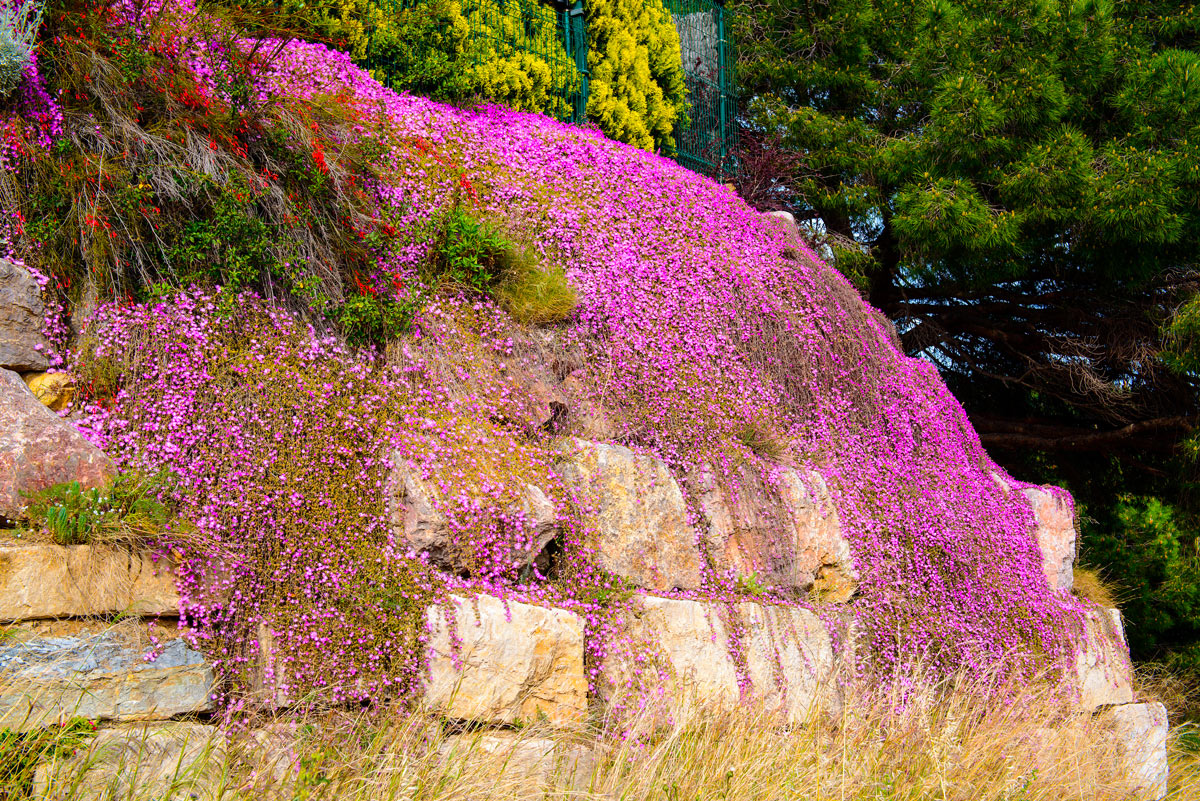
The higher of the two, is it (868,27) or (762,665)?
(868,27)

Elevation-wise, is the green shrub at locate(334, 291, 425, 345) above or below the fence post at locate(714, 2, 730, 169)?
below

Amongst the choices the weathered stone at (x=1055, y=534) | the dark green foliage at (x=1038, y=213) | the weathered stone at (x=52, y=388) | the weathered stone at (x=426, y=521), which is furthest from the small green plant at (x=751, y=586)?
the dark green foliage at (x=1038, y=213)

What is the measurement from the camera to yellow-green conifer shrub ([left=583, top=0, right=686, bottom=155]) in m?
8.70

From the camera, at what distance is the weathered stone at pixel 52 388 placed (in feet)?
12.5

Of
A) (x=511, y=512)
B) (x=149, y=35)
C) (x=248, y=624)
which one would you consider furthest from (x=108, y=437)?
(x=149, y=35)

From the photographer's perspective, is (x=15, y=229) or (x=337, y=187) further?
(x=337, y=187)

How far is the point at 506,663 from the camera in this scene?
391 cm

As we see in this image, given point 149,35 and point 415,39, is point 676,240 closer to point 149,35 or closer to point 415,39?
point 415,39

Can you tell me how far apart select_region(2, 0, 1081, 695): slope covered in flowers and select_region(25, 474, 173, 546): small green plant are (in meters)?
0.18

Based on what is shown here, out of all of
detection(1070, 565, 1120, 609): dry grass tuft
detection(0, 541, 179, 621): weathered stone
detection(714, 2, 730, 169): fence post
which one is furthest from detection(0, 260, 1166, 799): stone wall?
detection(714, 2, 730, 169): fence post

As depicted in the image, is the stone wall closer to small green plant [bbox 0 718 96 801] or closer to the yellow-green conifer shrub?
small green plant [bbox 0 718 96 801]

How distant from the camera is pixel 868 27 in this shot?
1058 cm

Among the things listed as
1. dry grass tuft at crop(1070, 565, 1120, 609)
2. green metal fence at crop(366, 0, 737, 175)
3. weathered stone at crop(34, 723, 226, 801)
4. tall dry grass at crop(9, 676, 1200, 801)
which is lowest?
dry grass tuft at crop(1070, 565, 1120, 609)

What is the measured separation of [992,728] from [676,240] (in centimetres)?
383
